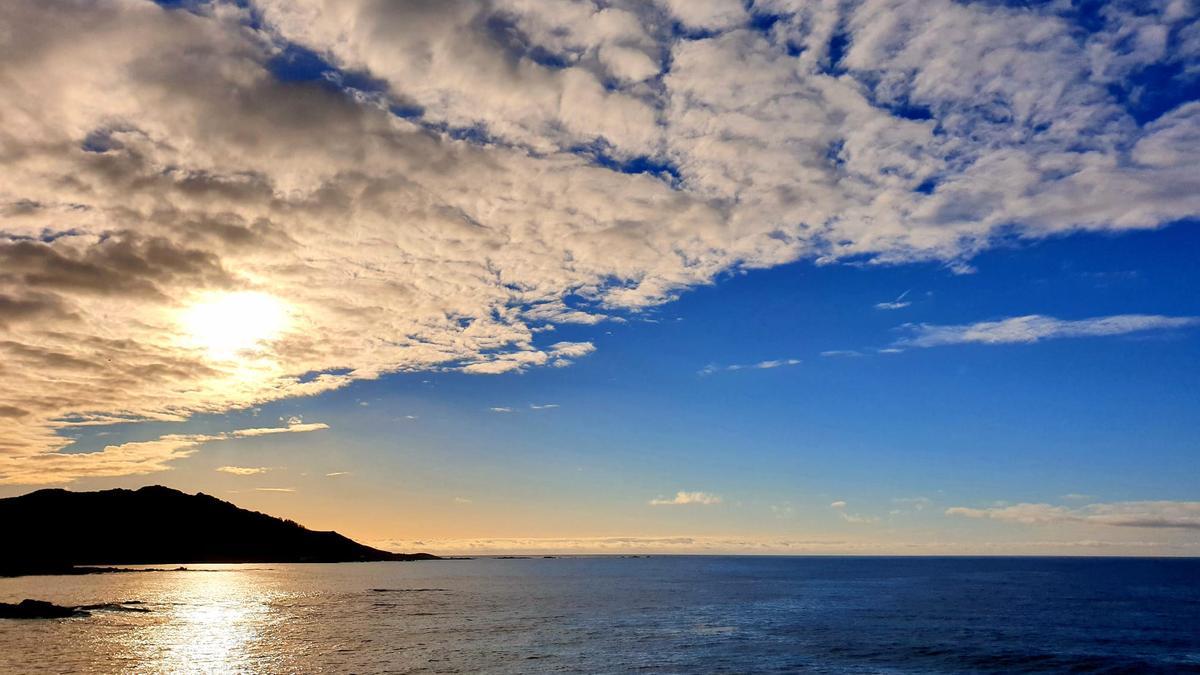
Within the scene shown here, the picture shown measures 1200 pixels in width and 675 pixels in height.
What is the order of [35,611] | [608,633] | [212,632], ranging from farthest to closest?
[35,611] → [212,632] → [608,633]

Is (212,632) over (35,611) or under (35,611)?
under

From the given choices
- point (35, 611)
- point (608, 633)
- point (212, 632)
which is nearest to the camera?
point (608, 633)

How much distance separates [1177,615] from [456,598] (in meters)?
121

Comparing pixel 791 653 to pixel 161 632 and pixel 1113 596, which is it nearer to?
pixel 161 632

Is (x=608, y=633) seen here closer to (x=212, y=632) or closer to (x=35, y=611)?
(x=212, y=632)

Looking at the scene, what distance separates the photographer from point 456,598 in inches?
5679

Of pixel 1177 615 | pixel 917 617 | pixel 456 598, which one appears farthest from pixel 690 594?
pixel 1177 615

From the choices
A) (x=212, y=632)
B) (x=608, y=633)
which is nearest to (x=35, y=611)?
(x=212, y=632)

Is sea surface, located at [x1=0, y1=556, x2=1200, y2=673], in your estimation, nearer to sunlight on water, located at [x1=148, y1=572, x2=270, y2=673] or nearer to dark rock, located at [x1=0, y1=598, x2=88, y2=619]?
sunlight on water, located at [x1=148, y1=572, x2=270, y2=673]

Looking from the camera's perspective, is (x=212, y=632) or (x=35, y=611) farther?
(x=35, y=611)

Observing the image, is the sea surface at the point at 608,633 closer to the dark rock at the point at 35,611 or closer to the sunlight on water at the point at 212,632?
the sunlight on water at the point at 212,632

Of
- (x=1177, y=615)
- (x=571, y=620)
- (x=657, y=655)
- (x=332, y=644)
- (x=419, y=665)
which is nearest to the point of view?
(x=419, y=665)

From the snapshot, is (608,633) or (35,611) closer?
(608,633)

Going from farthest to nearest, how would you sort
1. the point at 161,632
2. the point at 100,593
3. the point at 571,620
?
the point at 100,593
the point at 571,620
the point at 161,632
